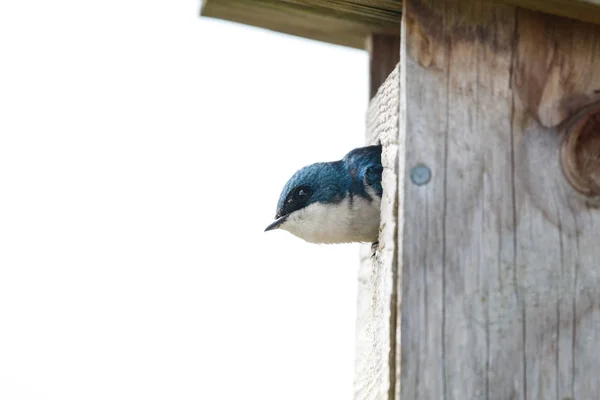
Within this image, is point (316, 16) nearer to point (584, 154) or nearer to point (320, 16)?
point (320, 16)

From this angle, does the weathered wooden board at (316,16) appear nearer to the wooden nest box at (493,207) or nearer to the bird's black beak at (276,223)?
the wooden nest box at (493,207)

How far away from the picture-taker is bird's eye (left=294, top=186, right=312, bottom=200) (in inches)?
103

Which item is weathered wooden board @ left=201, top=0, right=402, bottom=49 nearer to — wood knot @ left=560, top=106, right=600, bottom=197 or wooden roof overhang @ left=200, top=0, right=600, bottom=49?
wooden roof overhang @ left=200, top=0, right=600, bottom=49

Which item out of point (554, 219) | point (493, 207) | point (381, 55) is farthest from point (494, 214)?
point (381, 55)

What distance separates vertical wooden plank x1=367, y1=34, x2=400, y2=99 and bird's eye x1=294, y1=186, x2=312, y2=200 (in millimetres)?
330

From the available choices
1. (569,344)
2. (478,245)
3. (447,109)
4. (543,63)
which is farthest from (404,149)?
(569,344)

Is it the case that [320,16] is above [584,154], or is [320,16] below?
above

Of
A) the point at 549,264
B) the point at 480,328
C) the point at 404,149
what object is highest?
the point at 404,149

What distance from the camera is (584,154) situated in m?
1.78

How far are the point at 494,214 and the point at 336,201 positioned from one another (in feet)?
2.84

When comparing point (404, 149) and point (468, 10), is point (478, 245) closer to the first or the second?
point (404, 149)

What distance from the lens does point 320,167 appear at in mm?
2609

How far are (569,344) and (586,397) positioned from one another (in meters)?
0.10

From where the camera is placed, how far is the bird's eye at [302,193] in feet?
8.55
